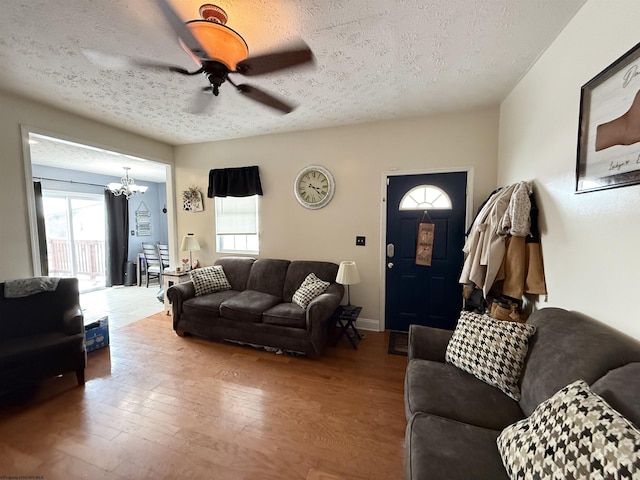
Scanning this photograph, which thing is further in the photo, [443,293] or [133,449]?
[443,293]

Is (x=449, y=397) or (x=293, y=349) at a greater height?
(x=449, y=397)

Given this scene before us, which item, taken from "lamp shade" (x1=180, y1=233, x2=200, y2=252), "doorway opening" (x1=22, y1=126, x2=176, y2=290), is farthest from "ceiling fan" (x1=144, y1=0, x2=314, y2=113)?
"doorway opening" (x1=22, y1=126, x2=176, y2=290)

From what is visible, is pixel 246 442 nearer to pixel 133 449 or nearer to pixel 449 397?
pixel 133 449

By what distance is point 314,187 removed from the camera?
350 centimetres

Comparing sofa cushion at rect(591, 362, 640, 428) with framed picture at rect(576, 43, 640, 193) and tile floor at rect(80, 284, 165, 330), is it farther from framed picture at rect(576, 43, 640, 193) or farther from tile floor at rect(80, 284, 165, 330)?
tile floor at rect(80, 284, 165, 330)

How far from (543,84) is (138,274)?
7.25 metres

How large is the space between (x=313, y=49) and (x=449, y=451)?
2.37m

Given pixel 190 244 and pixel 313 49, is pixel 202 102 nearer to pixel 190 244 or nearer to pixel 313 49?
pixel 313 49

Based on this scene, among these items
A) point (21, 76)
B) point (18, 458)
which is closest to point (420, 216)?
point (18, 458)

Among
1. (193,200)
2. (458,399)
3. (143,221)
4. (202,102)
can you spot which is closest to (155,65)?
(202,102)

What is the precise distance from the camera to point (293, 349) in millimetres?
2650

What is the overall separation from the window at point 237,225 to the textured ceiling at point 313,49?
4.34 ft

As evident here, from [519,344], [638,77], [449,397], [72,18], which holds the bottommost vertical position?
[449,397]

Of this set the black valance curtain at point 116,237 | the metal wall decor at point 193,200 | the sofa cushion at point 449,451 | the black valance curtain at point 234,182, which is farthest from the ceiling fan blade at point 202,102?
the black valance curtain at point 116,237
